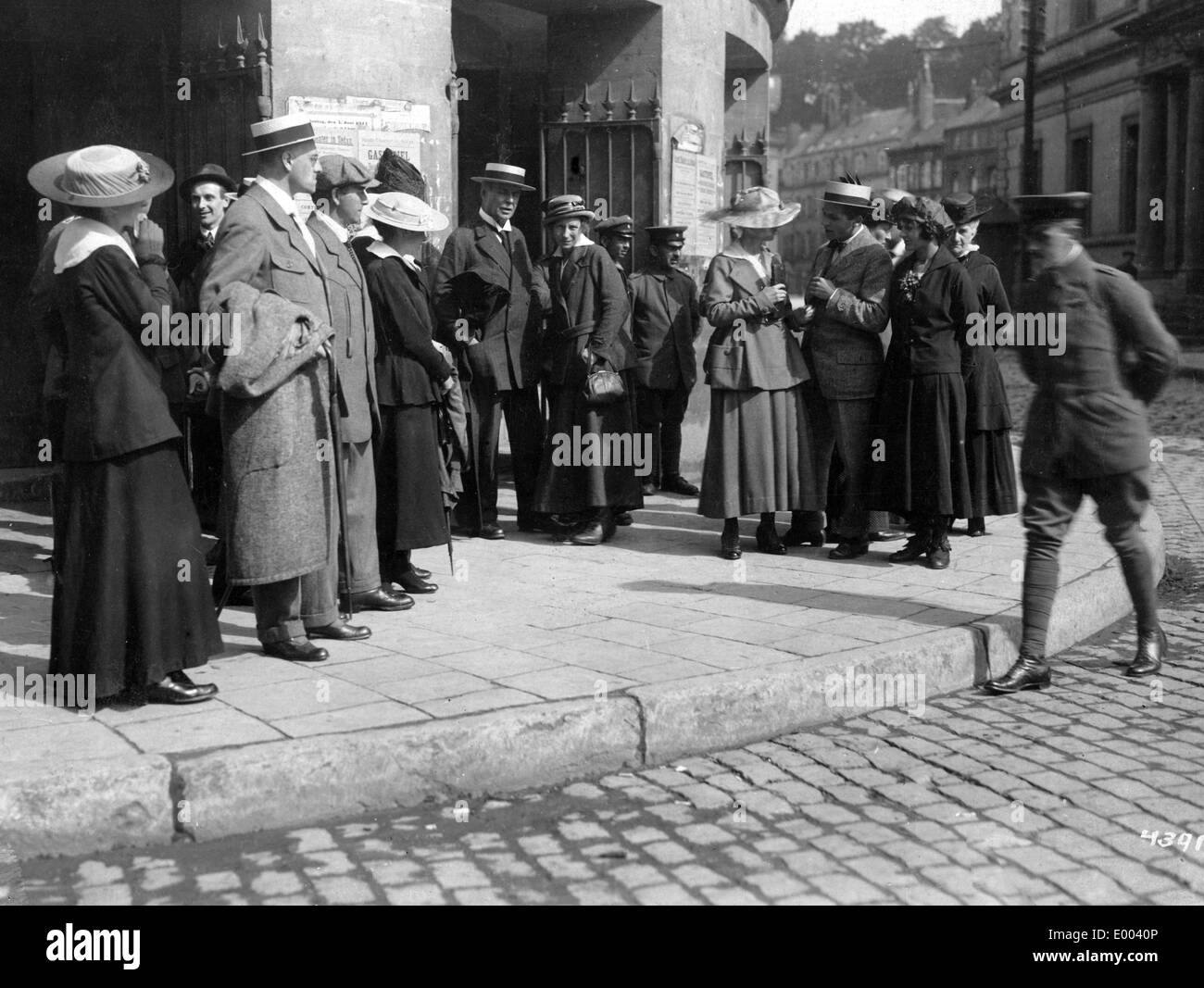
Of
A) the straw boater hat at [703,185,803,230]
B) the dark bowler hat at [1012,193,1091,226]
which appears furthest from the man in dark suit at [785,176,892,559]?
the dark bowler hat at [1012,193,1091,226]

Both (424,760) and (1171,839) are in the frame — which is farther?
(424,760)

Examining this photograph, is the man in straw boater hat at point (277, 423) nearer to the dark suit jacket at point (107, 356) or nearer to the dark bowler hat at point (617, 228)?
the dark suit jacket at point (107, 356)

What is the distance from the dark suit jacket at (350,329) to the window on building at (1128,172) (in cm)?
3771

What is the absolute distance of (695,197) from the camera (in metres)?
11.4

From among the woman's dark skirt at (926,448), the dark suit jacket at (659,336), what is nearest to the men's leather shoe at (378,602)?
the woman's dark skirt at (926,448)

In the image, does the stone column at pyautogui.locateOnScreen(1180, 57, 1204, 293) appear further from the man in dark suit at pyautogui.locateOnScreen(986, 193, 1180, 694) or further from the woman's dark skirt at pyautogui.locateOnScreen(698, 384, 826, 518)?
the man in dark suit at pyautogui.locateOnScreen(986, 193, 1180, 694)

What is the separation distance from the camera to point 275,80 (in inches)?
334

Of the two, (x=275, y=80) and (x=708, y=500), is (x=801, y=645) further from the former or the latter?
(x=275, y=80)

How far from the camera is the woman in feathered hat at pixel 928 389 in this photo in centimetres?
748

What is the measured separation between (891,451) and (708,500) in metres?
1.03

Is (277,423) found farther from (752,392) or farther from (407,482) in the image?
(752,392)

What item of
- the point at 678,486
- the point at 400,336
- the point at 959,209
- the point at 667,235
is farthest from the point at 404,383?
the point at 667,235

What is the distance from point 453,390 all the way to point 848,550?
235cm
